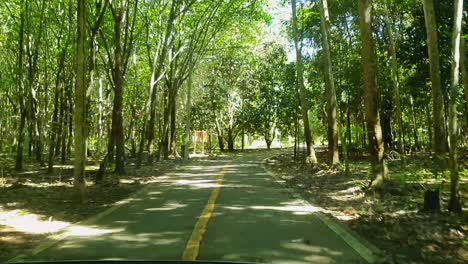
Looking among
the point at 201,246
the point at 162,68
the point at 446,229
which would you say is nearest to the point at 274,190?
the point at 446,229

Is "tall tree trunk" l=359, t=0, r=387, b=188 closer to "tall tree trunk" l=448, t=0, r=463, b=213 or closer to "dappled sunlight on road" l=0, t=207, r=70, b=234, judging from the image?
"tall tree trunk" l=448, t=0, r=463, b=213

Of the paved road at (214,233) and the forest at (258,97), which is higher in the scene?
the forest at (258,97)

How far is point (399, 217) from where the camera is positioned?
10.2 metres

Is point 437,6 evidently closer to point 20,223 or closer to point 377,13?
point 377,13

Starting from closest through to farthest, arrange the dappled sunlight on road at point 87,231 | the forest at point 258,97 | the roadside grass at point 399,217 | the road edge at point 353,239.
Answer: the road edge at point 353,239
the roadside grass at point 399,217
the dappled sunlight on road at point 87,231
the forest at point 258,97

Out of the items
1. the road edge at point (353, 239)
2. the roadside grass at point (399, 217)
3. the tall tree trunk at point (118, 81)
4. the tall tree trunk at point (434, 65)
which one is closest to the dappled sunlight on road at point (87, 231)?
the road edge at point (353, 239)

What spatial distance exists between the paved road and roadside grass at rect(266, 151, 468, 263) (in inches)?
28.5

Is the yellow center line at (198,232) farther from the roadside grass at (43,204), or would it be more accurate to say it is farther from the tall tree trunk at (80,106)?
the tall tree trunk at (80,106)

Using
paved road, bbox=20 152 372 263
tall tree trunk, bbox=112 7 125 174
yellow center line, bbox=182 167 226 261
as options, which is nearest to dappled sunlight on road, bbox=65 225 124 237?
paved road, bbox=20 152 372 263

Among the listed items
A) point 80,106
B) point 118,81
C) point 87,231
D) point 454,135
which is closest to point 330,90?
point 118,81

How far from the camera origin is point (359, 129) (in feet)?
127

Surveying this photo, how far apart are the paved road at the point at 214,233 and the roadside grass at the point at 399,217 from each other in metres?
0.72

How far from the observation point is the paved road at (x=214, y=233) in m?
6.92

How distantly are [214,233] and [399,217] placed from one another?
13.0 feet
